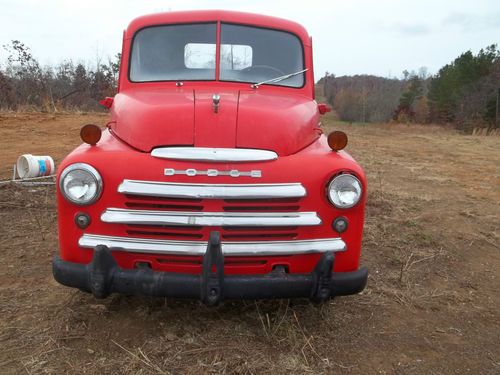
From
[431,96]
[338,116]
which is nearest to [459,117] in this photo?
[431,96]

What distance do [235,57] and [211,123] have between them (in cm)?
127

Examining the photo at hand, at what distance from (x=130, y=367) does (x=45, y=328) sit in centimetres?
84

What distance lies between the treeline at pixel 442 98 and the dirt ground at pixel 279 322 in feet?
97.9

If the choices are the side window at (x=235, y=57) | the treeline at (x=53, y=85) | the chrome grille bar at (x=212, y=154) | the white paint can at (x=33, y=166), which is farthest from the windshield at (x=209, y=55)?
the treeline at (x=53, y=85)

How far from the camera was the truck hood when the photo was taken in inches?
117

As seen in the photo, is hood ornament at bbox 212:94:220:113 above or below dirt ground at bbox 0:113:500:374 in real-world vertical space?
above

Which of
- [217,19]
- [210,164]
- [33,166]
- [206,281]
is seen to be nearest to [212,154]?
[210,164]

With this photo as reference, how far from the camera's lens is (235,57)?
4047 millimetres

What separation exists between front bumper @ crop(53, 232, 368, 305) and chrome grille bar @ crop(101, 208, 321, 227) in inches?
5.6

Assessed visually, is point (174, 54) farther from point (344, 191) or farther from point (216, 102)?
point (344, 191)

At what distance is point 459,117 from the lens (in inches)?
1829

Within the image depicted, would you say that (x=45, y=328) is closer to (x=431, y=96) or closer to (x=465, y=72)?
(x=465, y=72)

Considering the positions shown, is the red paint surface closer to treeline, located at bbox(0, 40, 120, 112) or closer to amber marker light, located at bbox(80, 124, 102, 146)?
amber marker light, located at bbox(80, 124, 102, 146)

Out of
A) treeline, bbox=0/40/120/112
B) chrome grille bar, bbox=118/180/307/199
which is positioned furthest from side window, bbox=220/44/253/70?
treeline, bbox=0/40/120/112
